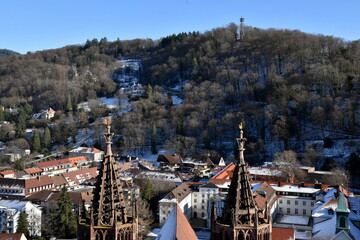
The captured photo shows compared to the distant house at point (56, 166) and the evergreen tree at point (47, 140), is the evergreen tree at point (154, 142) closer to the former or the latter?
the distant house at point (56, 166)

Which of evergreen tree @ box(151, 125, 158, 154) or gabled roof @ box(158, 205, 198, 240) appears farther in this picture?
evergreen tree @ box(151, 125, 158, 154)

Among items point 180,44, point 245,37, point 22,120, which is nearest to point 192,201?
point 22,120

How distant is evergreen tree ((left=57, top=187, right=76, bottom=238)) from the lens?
34.7 m

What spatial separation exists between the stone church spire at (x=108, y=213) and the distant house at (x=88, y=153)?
63949mm

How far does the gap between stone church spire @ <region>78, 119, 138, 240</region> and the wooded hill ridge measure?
50366 millimetres

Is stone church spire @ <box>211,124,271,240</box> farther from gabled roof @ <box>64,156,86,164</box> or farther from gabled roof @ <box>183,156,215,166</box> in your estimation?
gabled roof @ <box>64,156,86,164</box>

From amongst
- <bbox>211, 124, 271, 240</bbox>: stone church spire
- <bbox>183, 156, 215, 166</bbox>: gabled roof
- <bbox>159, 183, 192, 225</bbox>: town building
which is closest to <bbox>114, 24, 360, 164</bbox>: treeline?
<bbox>183, 156, 215, 166</bbox>: gabled roof

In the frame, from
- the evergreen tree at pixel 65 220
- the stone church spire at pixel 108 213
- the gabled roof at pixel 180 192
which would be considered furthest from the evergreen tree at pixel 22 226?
the stone church spire at pixel 108 213

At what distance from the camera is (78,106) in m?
107

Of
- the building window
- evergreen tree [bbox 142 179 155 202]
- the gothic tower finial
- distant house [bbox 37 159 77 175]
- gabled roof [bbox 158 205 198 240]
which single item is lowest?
distant house [bbox 37 159 77 175]

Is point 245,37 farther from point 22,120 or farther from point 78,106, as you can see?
point 22,120

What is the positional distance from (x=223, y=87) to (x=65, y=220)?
217ft

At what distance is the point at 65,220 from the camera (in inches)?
1375

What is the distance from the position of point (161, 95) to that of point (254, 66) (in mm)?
25623
